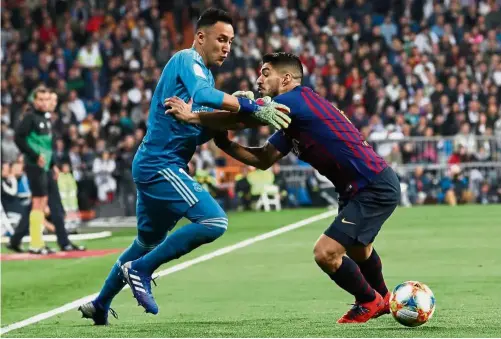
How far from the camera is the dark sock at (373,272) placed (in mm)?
9281

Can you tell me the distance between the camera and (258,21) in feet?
106

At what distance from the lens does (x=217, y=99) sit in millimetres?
8359

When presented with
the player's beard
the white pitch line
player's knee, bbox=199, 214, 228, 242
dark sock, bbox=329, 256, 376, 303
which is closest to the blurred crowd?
the white pitch line

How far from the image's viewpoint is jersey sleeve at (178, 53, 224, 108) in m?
8.36

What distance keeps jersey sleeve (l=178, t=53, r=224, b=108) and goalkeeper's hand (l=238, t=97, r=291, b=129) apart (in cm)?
20

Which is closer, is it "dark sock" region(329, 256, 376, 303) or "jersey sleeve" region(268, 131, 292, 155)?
"dark sock" region(329, 256, 376, 303)

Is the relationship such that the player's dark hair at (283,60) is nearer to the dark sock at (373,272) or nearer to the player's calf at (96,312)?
the dark sock at (373,272)

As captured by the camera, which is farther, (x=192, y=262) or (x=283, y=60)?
(x=192, y=262)

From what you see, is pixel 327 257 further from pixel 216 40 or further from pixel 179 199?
pixel 216 40

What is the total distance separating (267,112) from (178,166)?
2.68 ft

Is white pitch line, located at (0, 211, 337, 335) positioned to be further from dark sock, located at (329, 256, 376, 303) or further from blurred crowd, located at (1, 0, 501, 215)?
blurred crowd, located at (1, 0, 501, 215)

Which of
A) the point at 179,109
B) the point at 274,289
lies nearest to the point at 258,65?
the point at 274,289

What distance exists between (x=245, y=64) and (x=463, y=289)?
19.0 meters

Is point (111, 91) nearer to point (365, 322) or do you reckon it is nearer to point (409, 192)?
point (409, 192)
